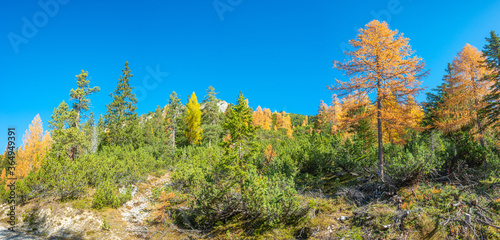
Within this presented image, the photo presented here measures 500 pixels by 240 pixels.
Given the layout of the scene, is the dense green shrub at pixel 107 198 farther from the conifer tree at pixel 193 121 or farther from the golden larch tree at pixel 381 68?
the conifer tree at pixel 193 121

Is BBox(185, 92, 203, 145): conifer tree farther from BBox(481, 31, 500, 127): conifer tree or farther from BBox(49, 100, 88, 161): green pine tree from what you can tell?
BBox(481, 31, 500, 127): conifer tree

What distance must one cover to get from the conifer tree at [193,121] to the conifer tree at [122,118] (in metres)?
7.39

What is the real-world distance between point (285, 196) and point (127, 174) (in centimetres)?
1335

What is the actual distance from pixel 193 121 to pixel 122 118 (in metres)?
9.73

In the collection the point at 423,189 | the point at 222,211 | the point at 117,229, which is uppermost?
the point at 423,189

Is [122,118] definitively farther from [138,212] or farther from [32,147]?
[138,212]

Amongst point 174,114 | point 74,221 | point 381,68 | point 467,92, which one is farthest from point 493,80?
point 174,114

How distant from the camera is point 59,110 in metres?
27.3

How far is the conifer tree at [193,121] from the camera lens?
34594 mm

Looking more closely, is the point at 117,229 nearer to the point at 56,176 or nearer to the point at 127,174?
the point at 56,176

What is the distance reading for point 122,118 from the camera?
30.4 m

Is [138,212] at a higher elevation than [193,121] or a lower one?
lower

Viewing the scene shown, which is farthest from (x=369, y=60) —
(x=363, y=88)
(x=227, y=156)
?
(x=227, y=156)

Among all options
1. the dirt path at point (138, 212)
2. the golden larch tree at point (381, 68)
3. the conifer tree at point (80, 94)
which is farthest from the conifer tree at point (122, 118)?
the golden larch tree at point (381, 68)
